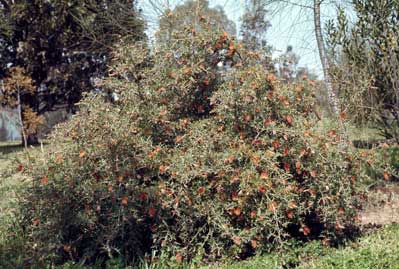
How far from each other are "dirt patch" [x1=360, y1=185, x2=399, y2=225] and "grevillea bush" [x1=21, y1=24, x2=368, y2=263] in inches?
33.9

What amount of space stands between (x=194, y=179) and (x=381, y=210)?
280 centimetres

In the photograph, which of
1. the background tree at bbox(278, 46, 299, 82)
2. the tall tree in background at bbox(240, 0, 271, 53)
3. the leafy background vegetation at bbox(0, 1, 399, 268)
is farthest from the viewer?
the tall tree in background at bbox(240, 0, 271, 53)

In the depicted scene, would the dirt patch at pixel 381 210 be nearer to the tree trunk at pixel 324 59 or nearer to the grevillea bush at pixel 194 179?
the grevillea bush at pixel 194 179

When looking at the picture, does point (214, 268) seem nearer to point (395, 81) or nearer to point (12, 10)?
point (395, 81)

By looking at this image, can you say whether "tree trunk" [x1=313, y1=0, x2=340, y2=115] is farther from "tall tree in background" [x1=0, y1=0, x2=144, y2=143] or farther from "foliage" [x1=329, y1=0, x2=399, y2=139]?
"tall tree in background" [x1=0, y1=0, x2=144, y2=143]

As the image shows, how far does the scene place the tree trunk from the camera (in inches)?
259

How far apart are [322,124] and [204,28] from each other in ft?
5.55

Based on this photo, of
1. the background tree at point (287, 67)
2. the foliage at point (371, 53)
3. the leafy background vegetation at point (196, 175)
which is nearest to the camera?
the leafy background vegetation at point (196, 175)

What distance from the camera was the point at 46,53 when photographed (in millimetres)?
19938

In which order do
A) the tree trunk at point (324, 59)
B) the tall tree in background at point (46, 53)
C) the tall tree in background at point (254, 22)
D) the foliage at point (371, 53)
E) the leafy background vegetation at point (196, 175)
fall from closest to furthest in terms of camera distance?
1. the leafy background vegetation at point (196, 175)
2. the tree trunk at point (324, 59)
3. the foliage at point (371, 53)
4. the tall tree in background at point (254, 22)
5. the tall tree in background at point (46, 53)

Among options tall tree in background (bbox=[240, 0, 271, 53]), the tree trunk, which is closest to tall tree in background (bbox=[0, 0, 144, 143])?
tall tree in background (bbox=[240, 0, 271, 53])

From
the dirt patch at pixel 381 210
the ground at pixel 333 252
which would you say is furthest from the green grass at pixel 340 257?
the dirt patch at pixel 381 210

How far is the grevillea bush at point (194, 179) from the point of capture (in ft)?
13.7

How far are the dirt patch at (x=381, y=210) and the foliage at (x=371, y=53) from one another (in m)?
1.45
